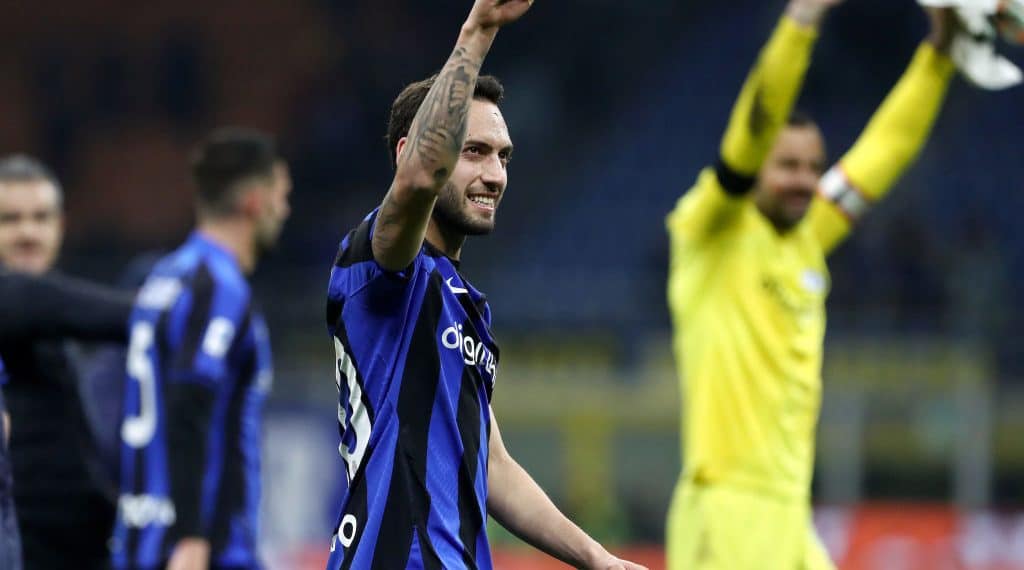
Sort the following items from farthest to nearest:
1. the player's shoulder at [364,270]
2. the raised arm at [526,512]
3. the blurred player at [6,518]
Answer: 1. the blurred player at [6,518]
2. the raised arm at [526,512]
3. the player's shoulder at [364,270]

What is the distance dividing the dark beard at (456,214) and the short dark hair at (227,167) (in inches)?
120

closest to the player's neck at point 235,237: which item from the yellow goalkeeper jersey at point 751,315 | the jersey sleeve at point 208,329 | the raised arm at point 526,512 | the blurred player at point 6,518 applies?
the jersey sleeve at point 208,329

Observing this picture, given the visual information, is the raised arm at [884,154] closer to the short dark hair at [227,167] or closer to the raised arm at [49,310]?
the short dark hair at [227,167]

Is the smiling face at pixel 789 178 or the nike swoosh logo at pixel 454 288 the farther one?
the smiling face at pixel 789 178

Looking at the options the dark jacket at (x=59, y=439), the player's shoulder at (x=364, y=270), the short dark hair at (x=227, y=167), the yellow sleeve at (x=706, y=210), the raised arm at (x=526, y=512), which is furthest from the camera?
the short dark hair at (x=227, y=167)

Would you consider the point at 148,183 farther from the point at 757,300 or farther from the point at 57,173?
the point at 757,300

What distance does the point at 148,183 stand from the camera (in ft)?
67.6

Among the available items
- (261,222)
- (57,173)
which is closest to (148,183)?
(57,173)

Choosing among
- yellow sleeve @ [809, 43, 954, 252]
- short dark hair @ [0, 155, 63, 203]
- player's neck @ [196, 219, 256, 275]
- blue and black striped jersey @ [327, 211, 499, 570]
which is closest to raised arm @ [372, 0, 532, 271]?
blue and black striped jersey @ [327, 211, 499, 570]

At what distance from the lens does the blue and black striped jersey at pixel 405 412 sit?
3.87 metres

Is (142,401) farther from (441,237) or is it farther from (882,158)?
(882,158)

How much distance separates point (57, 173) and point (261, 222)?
13.5 m

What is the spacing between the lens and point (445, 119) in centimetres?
379

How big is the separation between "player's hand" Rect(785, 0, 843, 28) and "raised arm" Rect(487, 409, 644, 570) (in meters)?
2.19
